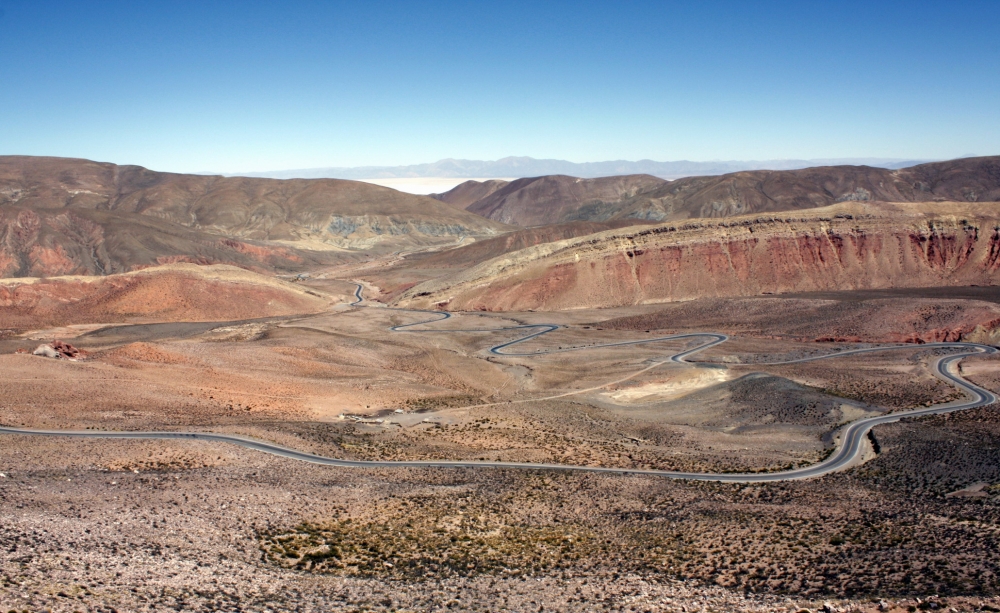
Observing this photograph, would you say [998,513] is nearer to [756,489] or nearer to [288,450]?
[756,489]

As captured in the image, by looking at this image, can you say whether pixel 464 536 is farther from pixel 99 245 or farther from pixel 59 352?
pixel 99 245

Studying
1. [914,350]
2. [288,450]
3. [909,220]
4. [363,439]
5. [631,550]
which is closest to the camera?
[631,550]

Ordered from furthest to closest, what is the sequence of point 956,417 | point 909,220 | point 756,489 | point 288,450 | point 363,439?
point 909,220, point 956,417, point 363,439, point 288,450, point 756,489

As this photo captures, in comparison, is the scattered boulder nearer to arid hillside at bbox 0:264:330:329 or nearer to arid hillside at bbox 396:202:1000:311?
arid hillside at bbox 0:264:330:329

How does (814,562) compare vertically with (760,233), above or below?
below

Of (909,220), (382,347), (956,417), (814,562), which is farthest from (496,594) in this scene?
(909,220)

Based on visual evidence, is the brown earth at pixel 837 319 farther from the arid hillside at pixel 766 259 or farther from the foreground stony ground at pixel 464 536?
the foreground stony ground at pixel 464 536

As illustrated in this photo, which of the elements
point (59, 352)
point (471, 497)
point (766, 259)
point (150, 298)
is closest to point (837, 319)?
point (766, 259)
